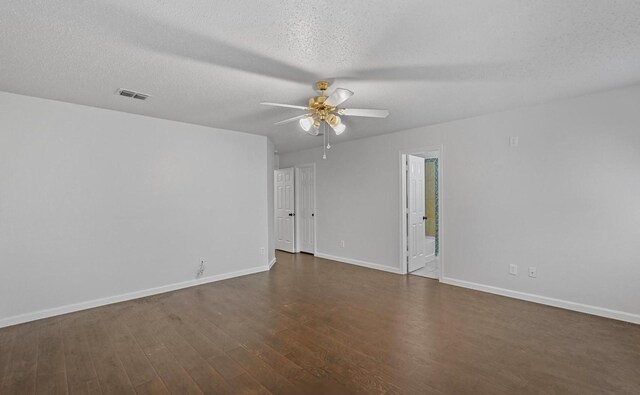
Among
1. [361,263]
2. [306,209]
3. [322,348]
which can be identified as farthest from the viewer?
[306,209]

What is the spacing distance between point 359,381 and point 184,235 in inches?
130

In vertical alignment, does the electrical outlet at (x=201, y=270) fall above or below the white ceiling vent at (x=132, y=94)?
below

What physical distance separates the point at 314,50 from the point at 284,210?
17.1 ft

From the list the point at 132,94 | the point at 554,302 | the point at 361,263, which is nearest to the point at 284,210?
the point at 361,263

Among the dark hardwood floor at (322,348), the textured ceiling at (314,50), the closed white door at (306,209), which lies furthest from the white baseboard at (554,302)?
the closed white door at (306,209)

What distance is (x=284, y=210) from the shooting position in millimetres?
7141

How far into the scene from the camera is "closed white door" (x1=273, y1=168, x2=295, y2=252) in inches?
273

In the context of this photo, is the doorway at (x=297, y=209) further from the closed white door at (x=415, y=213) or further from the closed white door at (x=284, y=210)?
the closed white door at (x=415, y=213)

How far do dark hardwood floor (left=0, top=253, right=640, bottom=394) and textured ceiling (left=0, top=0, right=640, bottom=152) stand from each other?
8.01 ft

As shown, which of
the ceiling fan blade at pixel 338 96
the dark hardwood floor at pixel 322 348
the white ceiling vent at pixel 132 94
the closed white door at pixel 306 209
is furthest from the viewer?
the closed white door at pixel 306 209

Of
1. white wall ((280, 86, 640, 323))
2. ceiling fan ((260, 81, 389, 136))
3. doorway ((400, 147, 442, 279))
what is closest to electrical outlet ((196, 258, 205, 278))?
ceiling fan ((260, 81, 389, 136))

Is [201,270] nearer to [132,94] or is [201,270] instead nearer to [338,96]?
[132,94]

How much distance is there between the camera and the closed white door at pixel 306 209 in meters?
6.58

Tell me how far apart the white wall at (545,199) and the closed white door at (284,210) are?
2.57m
